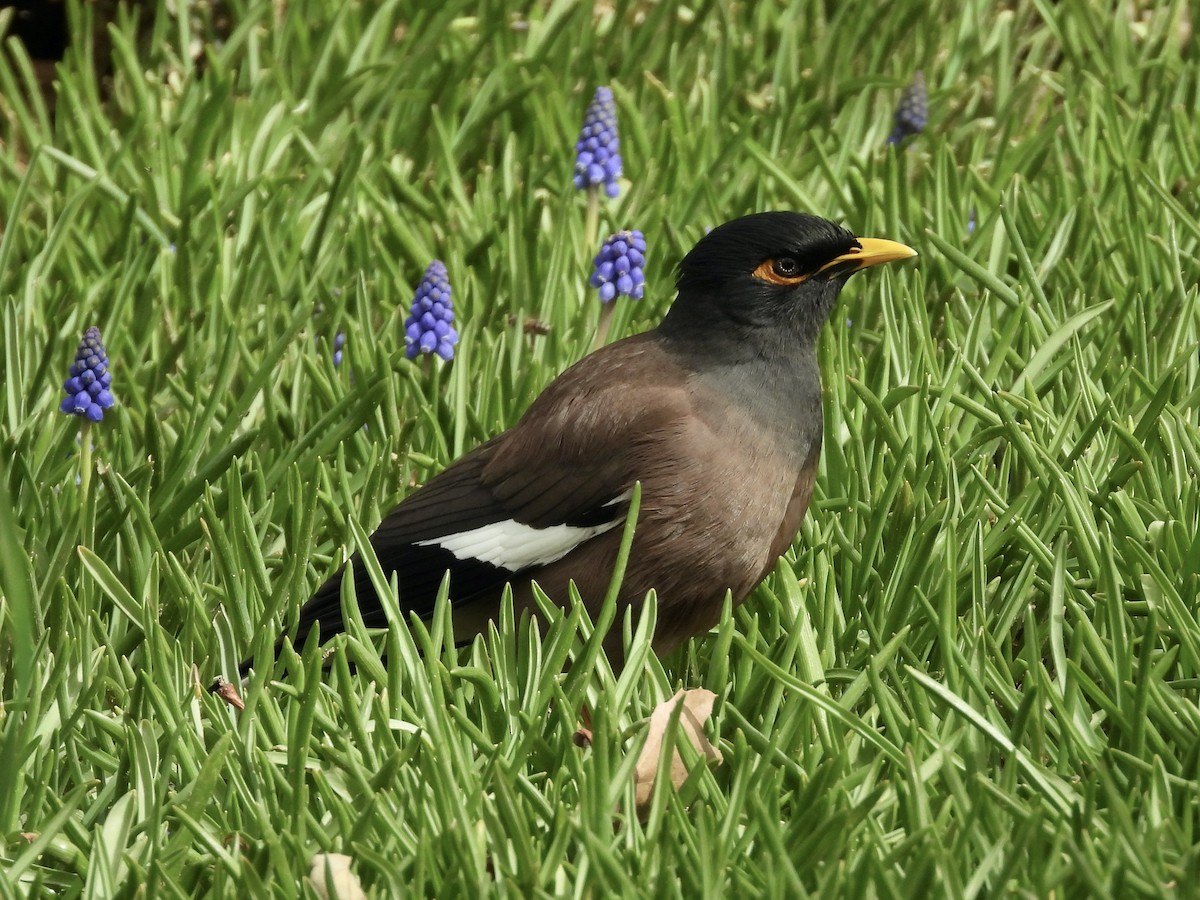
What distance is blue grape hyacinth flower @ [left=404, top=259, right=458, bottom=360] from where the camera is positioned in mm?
3197

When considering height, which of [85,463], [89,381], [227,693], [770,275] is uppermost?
[770,275]

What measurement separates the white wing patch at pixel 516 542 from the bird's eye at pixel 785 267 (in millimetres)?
525

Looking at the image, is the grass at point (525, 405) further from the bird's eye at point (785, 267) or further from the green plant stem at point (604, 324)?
the bird's eye at point (785, 267)

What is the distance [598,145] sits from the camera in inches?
147

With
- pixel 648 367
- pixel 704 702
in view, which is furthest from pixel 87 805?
pixel 648 367

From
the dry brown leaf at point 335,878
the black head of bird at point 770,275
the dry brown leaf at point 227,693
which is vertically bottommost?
the dry brown leaf at point 227,693

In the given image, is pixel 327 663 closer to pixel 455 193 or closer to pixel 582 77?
pixel 455 193

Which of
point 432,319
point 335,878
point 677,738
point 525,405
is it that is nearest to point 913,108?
point 525,405

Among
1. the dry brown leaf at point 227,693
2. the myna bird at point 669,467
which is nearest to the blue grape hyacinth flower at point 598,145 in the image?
the myna bird at point 669,467

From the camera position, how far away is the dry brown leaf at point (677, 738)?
2264 mm

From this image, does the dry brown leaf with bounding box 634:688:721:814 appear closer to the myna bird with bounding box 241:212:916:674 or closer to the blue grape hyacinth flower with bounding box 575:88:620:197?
the myna bird with bounding box 241:212:916:674

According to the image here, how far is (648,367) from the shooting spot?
9.52 feet

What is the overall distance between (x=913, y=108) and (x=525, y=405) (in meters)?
1.46

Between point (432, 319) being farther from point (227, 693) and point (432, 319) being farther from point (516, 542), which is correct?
point (227, 693)
